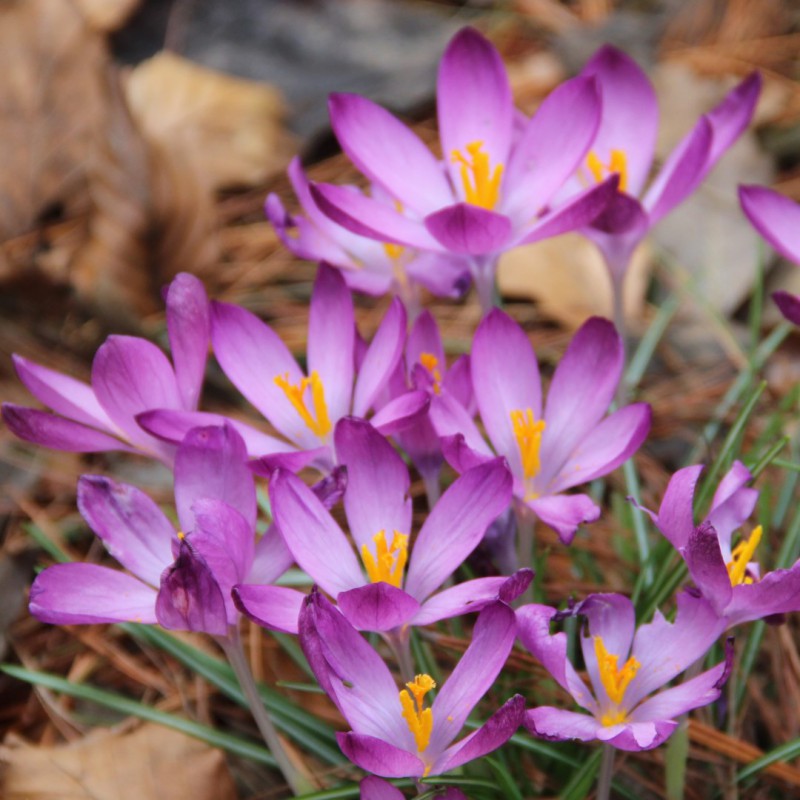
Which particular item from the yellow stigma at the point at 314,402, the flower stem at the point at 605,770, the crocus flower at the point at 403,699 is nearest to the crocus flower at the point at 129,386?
the yellow stigma at the point at 314,402

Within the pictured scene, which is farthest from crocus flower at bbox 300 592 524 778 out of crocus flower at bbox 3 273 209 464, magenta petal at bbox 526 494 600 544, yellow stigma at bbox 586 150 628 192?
yellow stigma at bbox 586 150 628 192

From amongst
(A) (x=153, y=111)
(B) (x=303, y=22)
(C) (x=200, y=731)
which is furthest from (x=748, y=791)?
(B) (x=303, y=22)

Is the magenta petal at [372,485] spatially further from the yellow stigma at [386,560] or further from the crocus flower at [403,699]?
the crocus flower at [403,699]

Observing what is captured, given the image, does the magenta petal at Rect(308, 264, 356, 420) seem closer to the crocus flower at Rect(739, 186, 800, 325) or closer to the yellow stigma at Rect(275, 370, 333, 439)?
the yellow stigma at Rect(275, 370, 333, 439)

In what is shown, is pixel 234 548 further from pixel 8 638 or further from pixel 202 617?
pixel 8 638

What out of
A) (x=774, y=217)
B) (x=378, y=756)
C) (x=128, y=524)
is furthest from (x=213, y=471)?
(x=774, y=217)

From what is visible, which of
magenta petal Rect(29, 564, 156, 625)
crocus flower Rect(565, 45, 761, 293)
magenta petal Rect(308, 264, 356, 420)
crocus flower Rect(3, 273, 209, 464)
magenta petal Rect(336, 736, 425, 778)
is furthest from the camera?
crocus flower Rect(565, 45, 761, 293)
